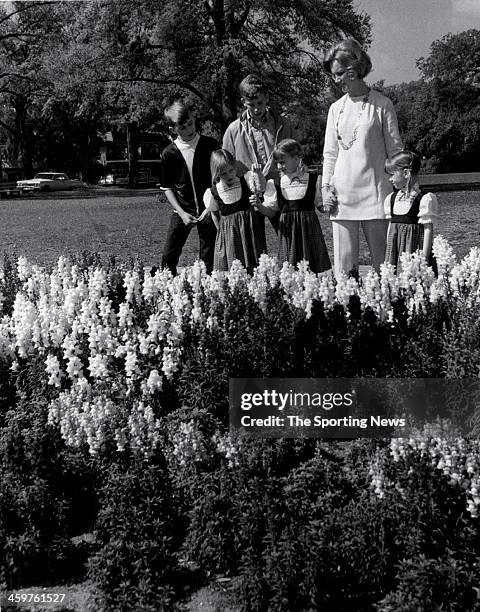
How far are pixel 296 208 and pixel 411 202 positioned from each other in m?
0.86

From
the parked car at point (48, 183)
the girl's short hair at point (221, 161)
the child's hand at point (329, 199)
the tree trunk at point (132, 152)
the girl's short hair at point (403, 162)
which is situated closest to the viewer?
the girl's short hair at point (403, 162)

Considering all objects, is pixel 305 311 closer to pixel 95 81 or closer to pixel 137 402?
pixel 137 402

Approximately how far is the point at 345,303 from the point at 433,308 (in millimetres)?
Result: 468

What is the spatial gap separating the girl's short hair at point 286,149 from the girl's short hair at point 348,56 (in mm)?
648

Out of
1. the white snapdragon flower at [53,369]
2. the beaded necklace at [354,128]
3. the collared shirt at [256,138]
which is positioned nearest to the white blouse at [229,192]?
the collared shirt at [256,138]

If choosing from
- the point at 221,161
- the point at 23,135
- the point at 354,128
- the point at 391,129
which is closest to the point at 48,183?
the point at 23,135

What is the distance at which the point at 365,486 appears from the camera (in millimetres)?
3373

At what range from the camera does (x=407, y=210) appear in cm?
546

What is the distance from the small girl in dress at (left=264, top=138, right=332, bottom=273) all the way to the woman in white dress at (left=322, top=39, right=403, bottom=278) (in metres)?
0.17

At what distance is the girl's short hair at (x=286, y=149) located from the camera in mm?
5605

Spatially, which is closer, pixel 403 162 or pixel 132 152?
pixel 403 162

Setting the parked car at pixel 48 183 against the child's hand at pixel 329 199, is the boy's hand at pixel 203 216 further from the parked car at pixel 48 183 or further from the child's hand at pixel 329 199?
the parked car at pixel 48 183

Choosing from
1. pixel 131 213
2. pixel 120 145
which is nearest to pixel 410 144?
pixel 120 145

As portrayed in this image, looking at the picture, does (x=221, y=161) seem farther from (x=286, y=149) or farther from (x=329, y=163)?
(x=329, y=163)
